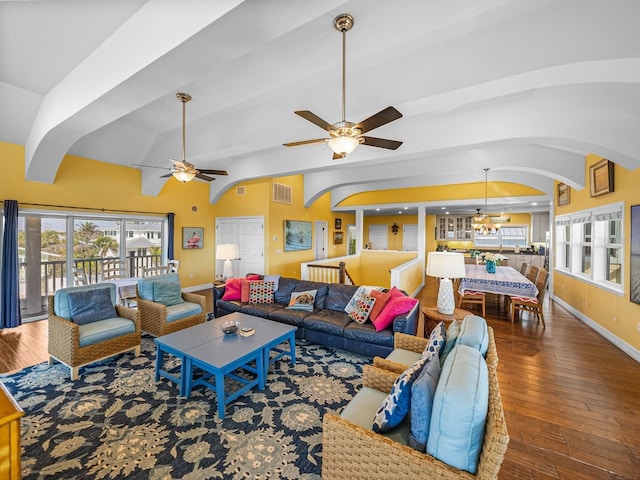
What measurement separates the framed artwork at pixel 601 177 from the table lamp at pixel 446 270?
286 centimetres

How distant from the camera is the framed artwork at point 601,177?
12.4 ft

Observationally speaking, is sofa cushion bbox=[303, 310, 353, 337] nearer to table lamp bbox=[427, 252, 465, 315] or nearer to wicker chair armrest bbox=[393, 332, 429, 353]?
wicker chair armrest bbox=[393, 332, 429, 353]

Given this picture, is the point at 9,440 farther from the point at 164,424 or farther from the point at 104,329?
the point at 104,329

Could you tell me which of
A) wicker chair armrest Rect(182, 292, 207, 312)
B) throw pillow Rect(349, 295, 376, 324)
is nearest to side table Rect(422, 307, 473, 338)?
throw pillow Rect(349, 295, 376, 324)

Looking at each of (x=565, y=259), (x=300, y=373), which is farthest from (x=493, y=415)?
(x=565, y=259)

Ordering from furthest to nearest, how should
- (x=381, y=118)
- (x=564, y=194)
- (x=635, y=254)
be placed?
(x=564, y=194) < (x=635, y=254) < (x=381, y=118)

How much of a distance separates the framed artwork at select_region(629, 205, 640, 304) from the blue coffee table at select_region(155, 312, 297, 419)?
13.9ft

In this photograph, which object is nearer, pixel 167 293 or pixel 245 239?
pixel 167 293

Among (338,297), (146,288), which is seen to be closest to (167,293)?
(146,288)

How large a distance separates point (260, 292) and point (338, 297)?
1.26 m

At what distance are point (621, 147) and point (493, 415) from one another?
12.0ft

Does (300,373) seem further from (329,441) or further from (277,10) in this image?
(277,10)

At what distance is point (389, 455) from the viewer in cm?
127

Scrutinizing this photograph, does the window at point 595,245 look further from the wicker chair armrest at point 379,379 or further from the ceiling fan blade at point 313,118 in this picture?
the ceiling fan blade at point 313,118
